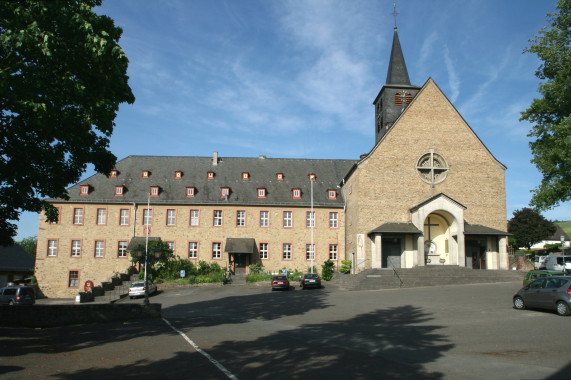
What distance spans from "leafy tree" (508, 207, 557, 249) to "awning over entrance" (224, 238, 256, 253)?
1931 inches

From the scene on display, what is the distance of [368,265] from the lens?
34.5 meters

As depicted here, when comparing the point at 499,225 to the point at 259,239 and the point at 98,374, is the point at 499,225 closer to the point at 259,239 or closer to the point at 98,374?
the point at 259,239

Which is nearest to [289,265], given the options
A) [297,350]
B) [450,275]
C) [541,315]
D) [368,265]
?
[368,265]

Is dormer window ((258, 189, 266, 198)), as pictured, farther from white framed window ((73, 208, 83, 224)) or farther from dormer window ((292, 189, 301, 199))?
white framed window ((73, 208, 83, 224))

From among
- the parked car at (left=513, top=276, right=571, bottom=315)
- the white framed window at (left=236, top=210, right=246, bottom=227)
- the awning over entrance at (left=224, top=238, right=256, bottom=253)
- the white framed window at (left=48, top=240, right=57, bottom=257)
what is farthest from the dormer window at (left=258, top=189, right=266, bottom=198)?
the parked car at (left=513, top=276, right=571, bottom=315)

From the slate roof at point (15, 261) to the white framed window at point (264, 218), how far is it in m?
30.9

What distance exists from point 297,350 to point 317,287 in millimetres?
22370

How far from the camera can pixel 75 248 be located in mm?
41438

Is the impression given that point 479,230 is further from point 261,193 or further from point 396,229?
point 261,193

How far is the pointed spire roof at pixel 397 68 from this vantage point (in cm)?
4159

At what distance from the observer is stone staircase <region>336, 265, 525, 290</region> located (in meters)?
29.2

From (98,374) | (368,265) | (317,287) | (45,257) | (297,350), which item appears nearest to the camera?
(98,374)

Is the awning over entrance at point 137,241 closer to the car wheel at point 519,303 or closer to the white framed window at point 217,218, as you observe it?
the white framed window at point 217,218

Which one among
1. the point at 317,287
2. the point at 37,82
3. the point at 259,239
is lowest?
the point at 317,287
